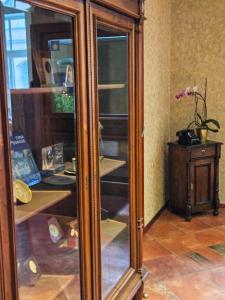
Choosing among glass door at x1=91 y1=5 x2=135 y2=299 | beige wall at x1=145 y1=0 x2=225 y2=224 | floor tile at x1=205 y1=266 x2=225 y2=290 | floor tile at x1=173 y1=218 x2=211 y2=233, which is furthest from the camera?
beige wall at x1=145 y1=0 x2=225 y2=224

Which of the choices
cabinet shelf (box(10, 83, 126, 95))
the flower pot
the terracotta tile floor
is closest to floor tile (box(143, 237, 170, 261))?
the terracotta tile floor

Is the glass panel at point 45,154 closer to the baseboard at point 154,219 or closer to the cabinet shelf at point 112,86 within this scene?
the cabinet shelf at point 112,86

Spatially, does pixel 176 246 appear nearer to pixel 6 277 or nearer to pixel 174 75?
pixel 174 75

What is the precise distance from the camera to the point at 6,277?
1107 mm

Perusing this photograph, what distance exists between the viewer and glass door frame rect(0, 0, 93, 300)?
1.08 meters

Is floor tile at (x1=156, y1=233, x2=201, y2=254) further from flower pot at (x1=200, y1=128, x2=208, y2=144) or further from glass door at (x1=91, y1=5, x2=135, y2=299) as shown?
glass door at (x1=91, y1=5, x2=135, y2=299)

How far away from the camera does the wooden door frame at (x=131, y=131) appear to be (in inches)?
60.4

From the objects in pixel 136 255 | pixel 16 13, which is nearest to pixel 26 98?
pixel 16 13

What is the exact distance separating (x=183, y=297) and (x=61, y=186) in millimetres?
1418

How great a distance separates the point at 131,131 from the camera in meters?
1.98

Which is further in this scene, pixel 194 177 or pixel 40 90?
pixel 194 177

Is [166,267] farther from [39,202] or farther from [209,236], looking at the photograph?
[39,202]

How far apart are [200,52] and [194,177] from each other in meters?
1.33

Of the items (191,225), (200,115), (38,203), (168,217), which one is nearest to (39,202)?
(38,203)
